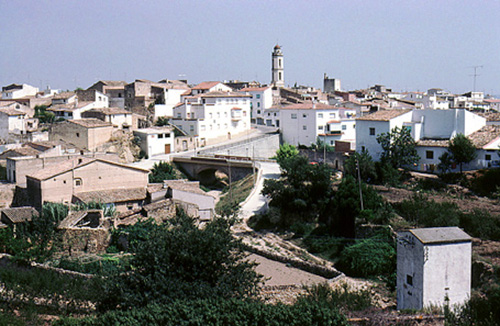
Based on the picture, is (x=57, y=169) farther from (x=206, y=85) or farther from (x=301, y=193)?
(x=206, y=85)

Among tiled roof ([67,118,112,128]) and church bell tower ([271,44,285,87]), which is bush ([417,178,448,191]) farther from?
church bell tower ([271,44,285,87])

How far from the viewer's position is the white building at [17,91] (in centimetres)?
5984

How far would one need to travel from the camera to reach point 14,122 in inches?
1694

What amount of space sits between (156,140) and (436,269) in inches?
1355

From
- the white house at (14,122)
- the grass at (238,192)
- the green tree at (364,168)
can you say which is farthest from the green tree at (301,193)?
the white house at (14,122)

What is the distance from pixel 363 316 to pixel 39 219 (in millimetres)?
15610

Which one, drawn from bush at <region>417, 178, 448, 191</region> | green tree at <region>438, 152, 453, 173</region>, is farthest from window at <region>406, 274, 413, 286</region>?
green tree at <region>438, 152, 453, 173</region>

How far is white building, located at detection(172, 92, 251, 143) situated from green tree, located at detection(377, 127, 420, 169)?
19899mm

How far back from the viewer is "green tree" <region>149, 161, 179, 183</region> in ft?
119

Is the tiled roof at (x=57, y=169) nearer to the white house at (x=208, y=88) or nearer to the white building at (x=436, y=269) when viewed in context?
the white building at (x=436, y=269)

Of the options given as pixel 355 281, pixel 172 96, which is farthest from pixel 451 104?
pixel 355 281

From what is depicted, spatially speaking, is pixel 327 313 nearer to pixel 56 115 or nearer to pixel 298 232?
pixel 298 232

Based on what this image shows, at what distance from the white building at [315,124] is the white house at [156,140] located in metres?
10.8

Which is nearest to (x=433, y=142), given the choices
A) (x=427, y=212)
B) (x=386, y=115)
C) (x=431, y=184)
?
(x=386, y=115)
